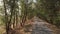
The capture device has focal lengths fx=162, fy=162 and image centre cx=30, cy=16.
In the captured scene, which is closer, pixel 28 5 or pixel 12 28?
pixel 12 28

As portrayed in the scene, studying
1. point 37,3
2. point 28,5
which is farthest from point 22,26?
point 37,3

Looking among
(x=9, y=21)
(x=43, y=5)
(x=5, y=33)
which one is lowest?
(x=5, y=33)

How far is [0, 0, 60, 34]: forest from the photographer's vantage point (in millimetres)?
7933

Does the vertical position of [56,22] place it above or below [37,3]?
below

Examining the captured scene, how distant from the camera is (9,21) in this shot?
816 cm

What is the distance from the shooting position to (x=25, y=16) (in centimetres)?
1015

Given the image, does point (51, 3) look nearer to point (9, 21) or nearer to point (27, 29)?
point (27, 29)

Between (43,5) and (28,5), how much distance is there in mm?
1088

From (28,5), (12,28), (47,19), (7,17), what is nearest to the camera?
(7,17)

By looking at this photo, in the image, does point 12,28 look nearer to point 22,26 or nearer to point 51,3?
point 22,26

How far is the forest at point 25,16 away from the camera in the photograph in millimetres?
7933

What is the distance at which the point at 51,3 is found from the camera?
9680 mm

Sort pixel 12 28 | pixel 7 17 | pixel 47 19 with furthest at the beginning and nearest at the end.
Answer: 1. pixel 47 19
2. pixel 12 28
3. pixel 7 17

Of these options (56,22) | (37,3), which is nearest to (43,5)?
(37,3)
